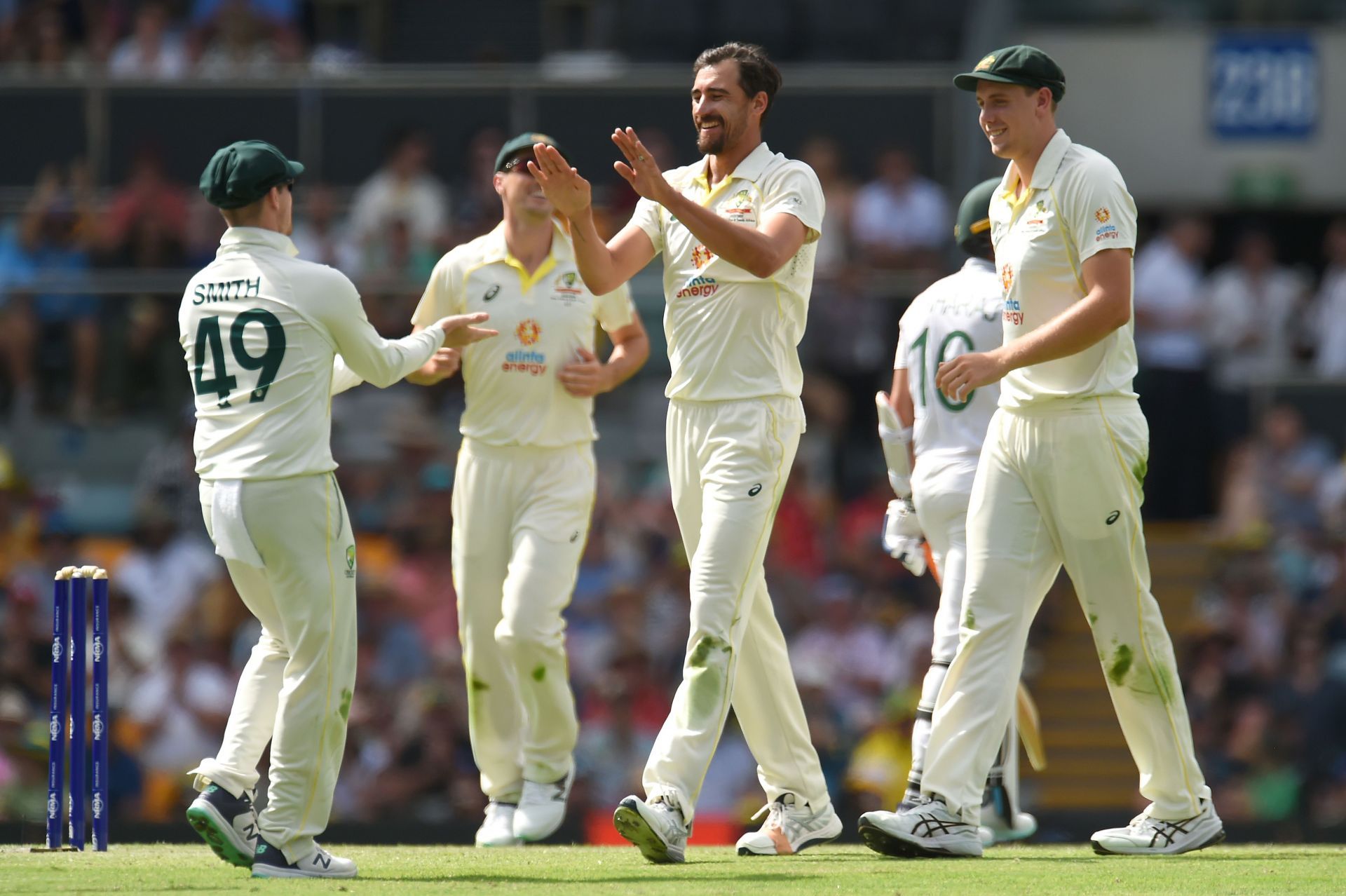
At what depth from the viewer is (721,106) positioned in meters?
6.12

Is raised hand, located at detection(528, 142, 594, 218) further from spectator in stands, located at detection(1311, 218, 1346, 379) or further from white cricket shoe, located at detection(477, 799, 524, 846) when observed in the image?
spectator in stands, located at detection(1311, 218, 1346, 379)

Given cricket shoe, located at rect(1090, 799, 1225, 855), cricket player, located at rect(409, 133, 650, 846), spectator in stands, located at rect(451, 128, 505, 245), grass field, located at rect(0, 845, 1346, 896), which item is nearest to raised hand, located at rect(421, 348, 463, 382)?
cricket player, located at rect(409, 133, 650, 846)

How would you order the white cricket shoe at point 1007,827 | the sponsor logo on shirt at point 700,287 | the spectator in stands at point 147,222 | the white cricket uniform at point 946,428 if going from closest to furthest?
the sponsor logo on shirt at point 700,287
the white cricket uniform at point 946,428
the white cricket shoe at point 1007,827
the spectator in stands at point 147,222

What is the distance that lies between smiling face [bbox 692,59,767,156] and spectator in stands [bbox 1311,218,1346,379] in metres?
7.35

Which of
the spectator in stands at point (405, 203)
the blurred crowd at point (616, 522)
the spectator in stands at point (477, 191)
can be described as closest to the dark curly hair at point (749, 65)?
the blurred crowd at point (616, 522)

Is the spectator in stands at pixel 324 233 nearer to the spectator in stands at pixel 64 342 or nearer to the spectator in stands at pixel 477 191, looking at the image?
the spectator in stands at pixel 477 191

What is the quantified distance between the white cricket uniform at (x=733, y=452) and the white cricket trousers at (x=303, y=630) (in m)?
0.99

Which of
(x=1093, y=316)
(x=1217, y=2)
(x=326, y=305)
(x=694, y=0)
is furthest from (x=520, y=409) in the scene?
(x=1217, y=2)

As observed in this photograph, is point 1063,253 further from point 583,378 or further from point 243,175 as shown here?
point 243,175

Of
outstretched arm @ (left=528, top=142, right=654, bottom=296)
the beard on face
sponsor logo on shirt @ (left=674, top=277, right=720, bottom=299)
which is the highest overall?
the beard on face

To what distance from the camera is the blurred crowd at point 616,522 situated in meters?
10.4

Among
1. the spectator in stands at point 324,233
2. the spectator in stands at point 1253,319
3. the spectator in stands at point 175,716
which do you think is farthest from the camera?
the spectator in stands at point 1253,319

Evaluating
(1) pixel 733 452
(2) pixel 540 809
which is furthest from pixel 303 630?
(2) pixel 540 809

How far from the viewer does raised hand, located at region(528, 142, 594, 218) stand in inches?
229
